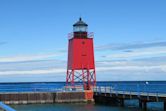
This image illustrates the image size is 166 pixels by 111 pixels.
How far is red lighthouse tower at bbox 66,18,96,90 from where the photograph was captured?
170ft

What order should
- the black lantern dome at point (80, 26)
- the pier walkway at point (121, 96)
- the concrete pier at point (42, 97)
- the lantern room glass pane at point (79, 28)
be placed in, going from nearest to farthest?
the pier walkway at point (121, 96), the concrete pier at point (42, 97), the black lantern dome at point (80, 26), the lantern room glass pane at point (79, 28)

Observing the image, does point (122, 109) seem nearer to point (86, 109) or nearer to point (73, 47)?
point (86, 109)

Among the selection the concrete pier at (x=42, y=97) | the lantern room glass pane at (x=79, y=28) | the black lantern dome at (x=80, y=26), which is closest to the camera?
the concrete pier at (x=42, y=97)

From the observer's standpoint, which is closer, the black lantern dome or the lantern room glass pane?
the black lantern dome

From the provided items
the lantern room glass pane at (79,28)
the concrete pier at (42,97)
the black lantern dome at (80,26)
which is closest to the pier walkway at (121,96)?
the concrete pier at (42,97)

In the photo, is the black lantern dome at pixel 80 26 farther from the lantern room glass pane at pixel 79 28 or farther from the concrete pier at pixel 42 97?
the concrete pier at pixel 42 97

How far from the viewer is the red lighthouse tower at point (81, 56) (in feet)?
170

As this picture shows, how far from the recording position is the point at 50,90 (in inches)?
2000

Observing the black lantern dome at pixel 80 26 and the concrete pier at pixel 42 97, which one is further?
the black lantern dome at pixel 80 26

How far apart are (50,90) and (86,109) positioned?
11.7 m

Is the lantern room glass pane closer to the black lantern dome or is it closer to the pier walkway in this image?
the black lantern dome

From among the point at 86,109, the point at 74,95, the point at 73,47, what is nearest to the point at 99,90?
the point at 74,95

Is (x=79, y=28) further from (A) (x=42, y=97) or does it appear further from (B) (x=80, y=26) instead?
(A) (x=42, y=97)

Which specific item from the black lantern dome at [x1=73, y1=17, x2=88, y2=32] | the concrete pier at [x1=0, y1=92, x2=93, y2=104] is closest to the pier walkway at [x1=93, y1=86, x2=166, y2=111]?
the concrete pier at [x1=0, y1=92, x2=93, y2=104]
